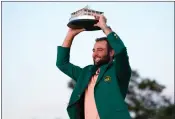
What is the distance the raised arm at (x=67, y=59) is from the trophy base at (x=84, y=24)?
0.08 metres

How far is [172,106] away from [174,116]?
2.92 meters

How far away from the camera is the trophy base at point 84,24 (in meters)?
4.57

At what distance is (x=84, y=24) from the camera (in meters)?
4.64

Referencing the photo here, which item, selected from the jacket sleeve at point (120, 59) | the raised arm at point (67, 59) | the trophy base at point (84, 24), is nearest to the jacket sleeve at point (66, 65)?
the raised arm at point (67, 59)

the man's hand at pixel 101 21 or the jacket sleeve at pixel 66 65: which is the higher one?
the man's hand at pixel 101 21

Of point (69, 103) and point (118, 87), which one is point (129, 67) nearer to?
point (118, 87)

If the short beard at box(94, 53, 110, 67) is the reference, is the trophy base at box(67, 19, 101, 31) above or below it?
above

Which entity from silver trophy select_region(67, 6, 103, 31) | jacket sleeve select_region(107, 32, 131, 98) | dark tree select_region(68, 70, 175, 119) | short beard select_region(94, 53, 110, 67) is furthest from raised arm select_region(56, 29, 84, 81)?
dark tree select_region(68, 70, 175, 119)

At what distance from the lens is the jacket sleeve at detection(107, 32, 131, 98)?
4.30 metres

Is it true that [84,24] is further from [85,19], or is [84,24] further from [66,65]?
[66,65]

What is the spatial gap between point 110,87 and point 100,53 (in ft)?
1.05

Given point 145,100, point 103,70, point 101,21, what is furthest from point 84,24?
point 145,100

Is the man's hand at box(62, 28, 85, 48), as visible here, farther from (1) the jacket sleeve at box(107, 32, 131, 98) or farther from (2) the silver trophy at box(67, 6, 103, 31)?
(1) the jacket sleeve at box(107, 32, 131, 98)

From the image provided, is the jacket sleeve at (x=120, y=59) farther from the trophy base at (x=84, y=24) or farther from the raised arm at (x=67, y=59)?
the raised arm at (x=67, y=59)
